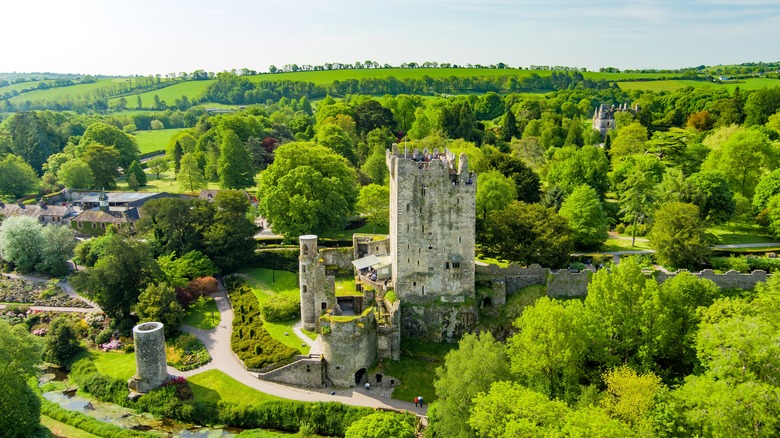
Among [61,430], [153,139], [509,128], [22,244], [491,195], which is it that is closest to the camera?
[61,430]

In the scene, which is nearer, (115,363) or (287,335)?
(115,363)

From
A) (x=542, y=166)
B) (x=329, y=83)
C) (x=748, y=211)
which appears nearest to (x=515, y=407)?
(x=748, y=211)

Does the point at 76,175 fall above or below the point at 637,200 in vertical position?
below

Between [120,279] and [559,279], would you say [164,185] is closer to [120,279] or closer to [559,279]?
[120,279]

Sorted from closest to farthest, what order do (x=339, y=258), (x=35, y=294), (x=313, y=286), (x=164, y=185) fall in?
(x=313, y=286) < (x=339, y=258) < (x=35, y=294) < (x=164, y=185)

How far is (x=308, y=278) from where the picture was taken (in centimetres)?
4131

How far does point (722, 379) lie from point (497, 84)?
143 m

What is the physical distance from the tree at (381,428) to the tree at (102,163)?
66.5 metres

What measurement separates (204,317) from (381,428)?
73.3 ft

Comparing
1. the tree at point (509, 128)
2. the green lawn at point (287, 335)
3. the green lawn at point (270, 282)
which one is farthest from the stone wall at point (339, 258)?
the tree at point (509, 128)

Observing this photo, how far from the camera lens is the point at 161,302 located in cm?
4253

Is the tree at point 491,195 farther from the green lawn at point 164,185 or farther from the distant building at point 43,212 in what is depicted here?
the distant building at point 43,212

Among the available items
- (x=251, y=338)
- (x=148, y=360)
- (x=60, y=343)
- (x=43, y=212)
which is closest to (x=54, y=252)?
(x=43, y=212)

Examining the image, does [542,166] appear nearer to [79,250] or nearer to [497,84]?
[79,250]
